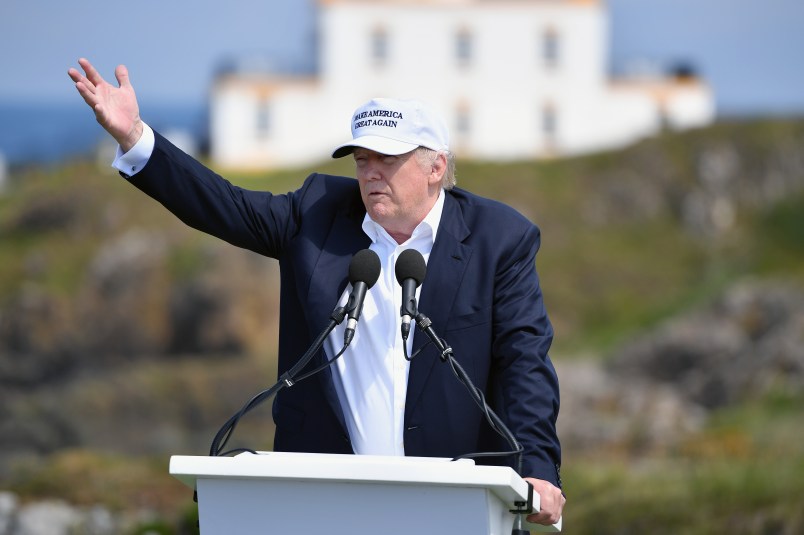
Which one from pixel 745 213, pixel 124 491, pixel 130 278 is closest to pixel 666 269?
pixel 745 213

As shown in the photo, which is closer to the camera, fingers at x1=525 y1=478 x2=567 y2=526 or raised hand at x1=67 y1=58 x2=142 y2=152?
fingers at x1=525 y1=478 x2=567 y2=526

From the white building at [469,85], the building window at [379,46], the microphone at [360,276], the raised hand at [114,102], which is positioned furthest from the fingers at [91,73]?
the building window at [379,46]

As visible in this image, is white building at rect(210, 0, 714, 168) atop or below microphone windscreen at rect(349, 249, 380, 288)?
atop

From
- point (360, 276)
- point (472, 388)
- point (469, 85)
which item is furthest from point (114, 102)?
point (469, 85)

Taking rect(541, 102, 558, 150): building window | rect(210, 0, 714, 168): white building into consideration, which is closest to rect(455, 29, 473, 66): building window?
rect(210, 0, 714, 168): white building

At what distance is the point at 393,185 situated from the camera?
4.49 meters

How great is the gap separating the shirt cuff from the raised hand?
2 centimetres

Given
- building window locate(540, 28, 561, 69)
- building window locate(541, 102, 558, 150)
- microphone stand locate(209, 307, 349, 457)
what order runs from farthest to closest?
building window locate(541, 102, 558, 150)
building window locate(540, 28, 561, 69)
microphone stand locate(209, 307, 349, 457)

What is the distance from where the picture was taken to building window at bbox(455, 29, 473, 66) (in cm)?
5444

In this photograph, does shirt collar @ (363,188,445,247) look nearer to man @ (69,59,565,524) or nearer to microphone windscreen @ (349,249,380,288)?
man @ (69,59,565,524)

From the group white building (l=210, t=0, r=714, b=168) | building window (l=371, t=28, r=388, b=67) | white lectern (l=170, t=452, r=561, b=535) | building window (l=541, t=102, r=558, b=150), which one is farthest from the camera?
building window (l=541, t=102, r=558, b=150)

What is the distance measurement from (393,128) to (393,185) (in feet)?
0.57

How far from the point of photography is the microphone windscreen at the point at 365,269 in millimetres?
4168

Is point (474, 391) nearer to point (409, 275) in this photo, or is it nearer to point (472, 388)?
point (472, 388)
